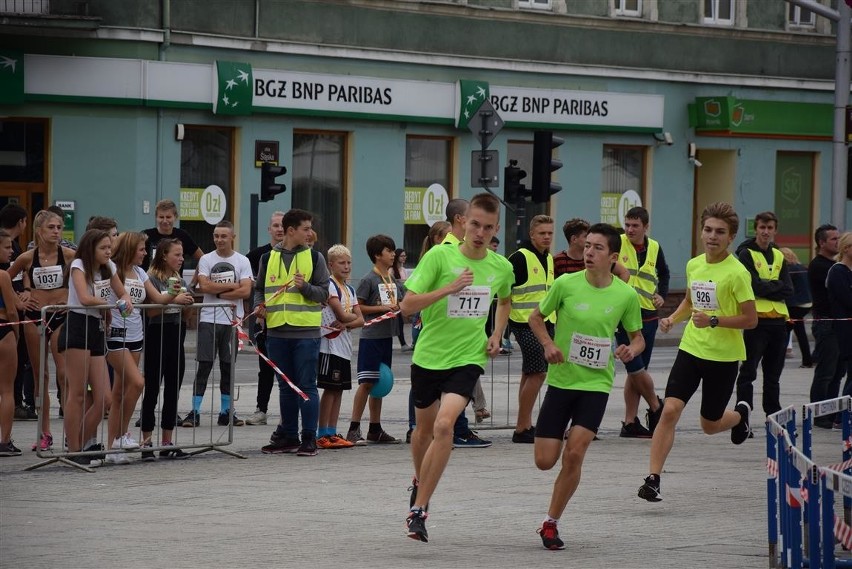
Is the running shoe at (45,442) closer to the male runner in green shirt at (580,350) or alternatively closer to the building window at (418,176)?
the male runner in green shirt at (580,350)

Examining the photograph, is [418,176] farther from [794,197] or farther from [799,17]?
[799,17]

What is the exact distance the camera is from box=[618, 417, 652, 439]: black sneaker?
1505 centimetres

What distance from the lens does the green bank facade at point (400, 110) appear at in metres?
27.7

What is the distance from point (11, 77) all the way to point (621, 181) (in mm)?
12992

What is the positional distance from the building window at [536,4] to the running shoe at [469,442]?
19.2 metres

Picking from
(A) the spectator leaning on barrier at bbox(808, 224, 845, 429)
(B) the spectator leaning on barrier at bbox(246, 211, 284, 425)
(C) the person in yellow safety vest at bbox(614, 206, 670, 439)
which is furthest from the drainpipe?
(A) the spectator leaning on barrier at bbox(808, 224, 845, 429)

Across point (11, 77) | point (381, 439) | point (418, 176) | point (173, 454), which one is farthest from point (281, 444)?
point (418, 176)

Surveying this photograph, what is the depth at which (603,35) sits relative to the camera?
33625 mm

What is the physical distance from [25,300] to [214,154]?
603 inches

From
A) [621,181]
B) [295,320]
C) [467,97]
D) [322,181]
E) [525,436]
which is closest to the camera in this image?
[295,320]

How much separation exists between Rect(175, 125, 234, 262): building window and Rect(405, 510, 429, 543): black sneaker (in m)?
19.7

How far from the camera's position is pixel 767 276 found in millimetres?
15148

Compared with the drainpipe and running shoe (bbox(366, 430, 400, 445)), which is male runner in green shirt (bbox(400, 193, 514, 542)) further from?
the drainpipe

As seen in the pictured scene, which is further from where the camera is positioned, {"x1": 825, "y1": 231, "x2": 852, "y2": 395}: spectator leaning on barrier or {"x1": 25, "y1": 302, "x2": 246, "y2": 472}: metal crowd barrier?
{"x1": 825, "y1": 231, "x2": 852, "y2": 395}: spectator leaning on barrier
